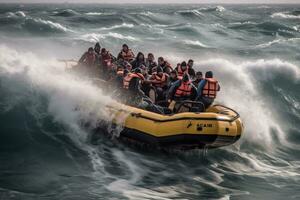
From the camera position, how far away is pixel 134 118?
36.5 ft

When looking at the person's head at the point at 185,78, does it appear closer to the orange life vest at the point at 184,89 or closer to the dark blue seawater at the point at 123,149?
the orange life vest at the point at 184,89

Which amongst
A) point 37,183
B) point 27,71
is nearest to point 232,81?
point 27,71

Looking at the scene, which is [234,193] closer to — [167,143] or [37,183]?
[167,143]

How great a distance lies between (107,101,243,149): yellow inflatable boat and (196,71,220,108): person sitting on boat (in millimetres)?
432

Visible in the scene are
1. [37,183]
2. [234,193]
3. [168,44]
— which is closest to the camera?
[37,183]

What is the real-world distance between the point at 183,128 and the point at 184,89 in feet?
4.47

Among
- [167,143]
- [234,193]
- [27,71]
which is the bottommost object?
[234,193]

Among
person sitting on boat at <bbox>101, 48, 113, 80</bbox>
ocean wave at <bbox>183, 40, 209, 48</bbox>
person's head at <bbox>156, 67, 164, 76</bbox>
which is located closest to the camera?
person's head at <bbox>156, 67, 164, 76</bbox>

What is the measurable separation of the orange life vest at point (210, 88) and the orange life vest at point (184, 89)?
0.35 metres

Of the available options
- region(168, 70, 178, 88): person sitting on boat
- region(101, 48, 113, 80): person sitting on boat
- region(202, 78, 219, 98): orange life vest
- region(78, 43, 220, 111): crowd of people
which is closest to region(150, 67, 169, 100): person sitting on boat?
region(78, 43, 220, 111): crowd of people

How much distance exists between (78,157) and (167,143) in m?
1.88

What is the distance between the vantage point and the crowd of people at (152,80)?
11.4 meters

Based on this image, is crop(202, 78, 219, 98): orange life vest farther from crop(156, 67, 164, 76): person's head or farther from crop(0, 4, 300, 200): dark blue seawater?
crop(156, 67, 164, 76): person's head

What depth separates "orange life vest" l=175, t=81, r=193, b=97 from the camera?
37.7 feet
